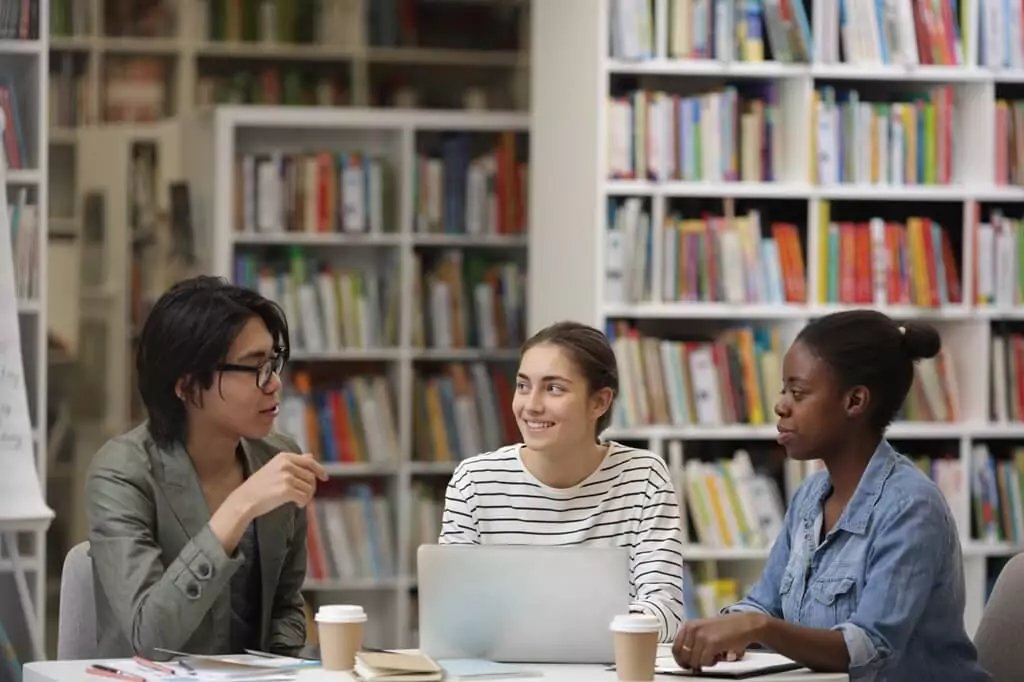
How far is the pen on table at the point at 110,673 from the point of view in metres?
2.63

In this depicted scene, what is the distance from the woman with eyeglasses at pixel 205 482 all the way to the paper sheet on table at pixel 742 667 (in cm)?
67

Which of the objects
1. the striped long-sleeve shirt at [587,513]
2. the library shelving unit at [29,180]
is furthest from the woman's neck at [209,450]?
the library shelving unit at [29,180]

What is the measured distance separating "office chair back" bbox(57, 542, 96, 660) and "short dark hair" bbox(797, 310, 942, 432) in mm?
1352

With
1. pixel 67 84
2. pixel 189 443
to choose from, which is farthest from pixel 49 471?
pixel 189 443

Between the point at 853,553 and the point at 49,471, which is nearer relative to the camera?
the point at 853,553

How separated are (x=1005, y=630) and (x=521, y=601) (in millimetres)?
1004

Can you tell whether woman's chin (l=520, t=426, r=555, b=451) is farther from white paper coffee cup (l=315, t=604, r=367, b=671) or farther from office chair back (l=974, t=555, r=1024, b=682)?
office chair back (l=974, t=555, r=1024, b=682)

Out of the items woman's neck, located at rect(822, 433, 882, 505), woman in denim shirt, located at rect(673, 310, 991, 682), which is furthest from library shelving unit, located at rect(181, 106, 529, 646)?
woman's neck, located at rect(822, 433, 882, 505)

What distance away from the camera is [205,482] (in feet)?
10.5

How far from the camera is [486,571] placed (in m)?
2.70

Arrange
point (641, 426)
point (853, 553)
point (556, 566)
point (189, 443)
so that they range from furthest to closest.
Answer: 1. point (641, 426)
2. point (189, 443)
3. point (853, 553)
4. point (556, 566)

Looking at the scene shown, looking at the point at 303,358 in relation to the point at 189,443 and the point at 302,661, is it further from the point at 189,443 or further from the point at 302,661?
the point at 302,661

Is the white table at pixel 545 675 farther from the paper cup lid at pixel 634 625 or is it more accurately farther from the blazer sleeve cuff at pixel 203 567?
the blazer sleeve cuff at pixel 203 567

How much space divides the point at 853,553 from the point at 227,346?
3.80ft
